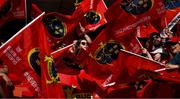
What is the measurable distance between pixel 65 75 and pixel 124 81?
42.2 inches

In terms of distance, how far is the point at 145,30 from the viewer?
14148 mm

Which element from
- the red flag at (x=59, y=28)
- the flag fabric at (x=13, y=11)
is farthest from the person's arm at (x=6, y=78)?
the red flag at (x=59, y=28)

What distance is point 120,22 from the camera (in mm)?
13078

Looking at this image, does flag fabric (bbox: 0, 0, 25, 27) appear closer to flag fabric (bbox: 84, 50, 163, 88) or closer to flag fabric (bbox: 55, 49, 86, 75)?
flag fabric (bbox: 55, 49, 86, 75)

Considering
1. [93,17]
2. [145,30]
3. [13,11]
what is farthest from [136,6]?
[13,11]

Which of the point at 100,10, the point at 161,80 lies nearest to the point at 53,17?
the point at 100,10

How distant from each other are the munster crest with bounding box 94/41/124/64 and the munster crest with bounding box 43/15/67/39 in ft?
3.45

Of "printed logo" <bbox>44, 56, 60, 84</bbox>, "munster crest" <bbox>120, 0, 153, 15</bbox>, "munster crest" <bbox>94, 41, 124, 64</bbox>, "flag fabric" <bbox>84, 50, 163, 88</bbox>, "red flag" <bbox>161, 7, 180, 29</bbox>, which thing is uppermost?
"munster crest" <bbox>120, 0, 153, 15</bbox>

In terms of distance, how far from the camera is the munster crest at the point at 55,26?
13758mm

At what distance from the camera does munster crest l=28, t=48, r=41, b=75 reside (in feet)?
37.7

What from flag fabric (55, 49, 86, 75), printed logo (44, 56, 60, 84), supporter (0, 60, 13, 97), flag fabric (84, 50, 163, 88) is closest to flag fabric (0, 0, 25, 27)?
flag fabric (55, 49, 86, 75)

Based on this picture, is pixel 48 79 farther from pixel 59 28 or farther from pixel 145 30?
pixel 145 30

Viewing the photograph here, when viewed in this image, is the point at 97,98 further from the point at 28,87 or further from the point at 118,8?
the point at 118,8

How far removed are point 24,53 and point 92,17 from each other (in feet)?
9.70
